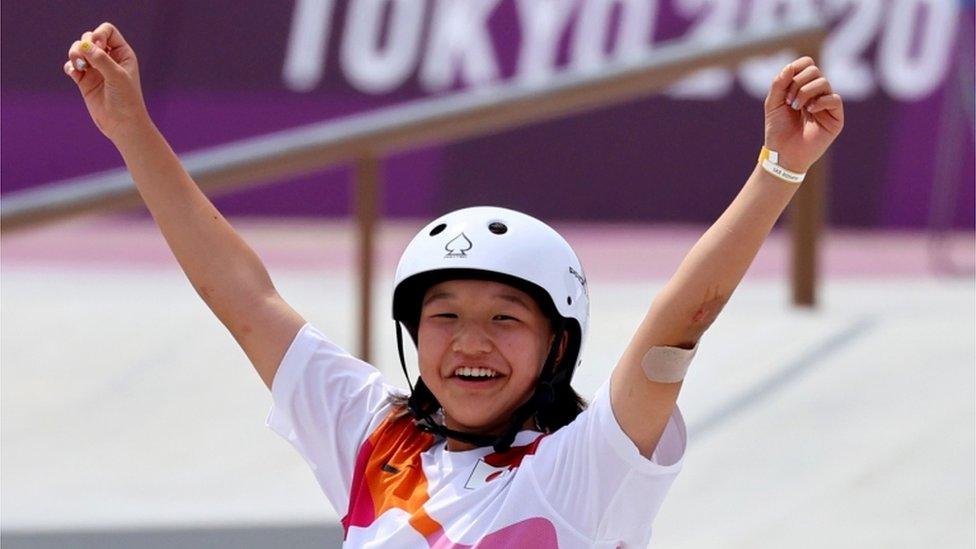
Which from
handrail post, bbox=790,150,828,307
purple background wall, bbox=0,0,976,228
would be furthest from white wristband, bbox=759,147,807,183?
purple background wall, bbox=0,0,976,228

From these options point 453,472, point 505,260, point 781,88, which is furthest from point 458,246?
point 781,88

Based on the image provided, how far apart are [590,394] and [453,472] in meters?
2.59

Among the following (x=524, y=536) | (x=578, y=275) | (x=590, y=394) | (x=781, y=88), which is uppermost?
(x=781, y=88)

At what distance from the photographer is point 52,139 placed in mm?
11484

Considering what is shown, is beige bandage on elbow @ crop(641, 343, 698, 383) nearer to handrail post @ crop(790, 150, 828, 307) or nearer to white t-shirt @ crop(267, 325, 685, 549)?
white t-shirt @ crop(267, 325, 685, 549)

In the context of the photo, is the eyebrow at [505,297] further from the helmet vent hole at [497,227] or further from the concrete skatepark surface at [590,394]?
the concrete skatepark surface at [590,394]

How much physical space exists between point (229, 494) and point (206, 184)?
95 cm

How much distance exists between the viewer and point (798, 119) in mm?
2379

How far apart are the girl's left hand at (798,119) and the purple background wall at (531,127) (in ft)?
30.4

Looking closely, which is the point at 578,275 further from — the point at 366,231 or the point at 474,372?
the point at 366,231

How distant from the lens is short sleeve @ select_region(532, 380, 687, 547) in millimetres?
2367

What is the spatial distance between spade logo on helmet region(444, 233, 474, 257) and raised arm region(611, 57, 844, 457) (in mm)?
352

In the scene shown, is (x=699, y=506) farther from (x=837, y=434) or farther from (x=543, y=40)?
(x=543, y=40)

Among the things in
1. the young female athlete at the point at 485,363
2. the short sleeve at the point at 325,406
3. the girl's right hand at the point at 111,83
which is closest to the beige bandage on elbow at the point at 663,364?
the young female athlete at the point at 485,363
